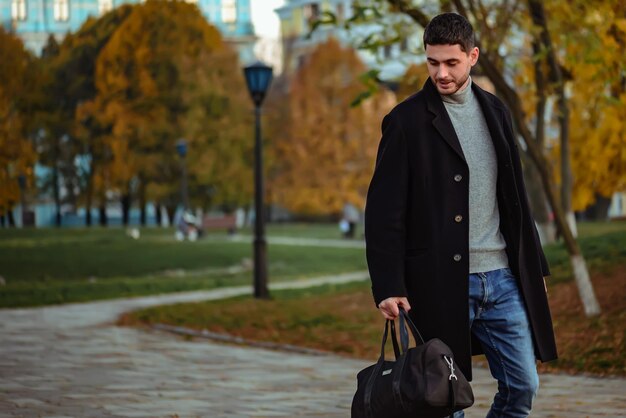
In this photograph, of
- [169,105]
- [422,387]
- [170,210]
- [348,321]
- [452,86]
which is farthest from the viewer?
[170,210]

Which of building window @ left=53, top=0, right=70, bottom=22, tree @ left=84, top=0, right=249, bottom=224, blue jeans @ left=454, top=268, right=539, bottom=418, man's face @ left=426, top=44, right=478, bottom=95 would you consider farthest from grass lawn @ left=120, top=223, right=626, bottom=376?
tree @ left=84, top=0, right=249, bottom=224

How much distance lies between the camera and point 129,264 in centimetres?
2925

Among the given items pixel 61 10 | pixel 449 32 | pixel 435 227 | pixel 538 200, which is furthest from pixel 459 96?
pixel 61 10

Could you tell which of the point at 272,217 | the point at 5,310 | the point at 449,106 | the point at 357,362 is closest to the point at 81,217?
the point at 272,217

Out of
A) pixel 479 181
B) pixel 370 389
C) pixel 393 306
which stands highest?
pixel 479 181

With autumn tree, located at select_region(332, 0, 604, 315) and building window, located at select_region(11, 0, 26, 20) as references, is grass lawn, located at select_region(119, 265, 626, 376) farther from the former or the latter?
building window, located at select_region(11, 0, 26, 20)

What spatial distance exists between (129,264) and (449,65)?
81.5 feet

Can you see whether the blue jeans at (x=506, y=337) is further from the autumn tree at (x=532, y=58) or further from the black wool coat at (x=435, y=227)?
the autumn tree at (x=532, y=58)

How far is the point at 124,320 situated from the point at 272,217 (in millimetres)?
61591

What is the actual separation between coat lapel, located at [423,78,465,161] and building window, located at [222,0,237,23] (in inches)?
2565

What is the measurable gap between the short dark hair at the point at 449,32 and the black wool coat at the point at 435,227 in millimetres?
239

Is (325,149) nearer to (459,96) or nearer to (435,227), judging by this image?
(459,96)

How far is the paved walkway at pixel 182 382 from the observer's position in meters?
8.18

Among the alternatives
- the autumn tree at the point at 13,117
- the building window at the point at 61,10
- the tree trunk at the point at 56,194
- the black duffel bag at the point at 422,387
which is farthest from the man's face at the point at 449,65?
the building window at the point at 61,10
